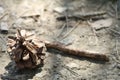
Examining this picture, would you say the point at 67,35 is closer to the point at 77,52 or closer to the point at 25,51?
the point at 77,52

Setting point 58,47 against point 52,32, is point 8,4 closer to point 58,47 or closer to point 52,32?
point 52,32

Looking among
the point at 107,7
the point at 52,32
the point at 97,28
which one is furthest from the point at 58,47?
the point at 107,7

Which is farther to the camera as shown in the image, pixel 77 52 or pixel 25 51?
pixel 77 52

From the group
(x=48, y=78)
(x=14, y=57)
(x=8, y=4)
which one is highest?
(x=8, y=4)

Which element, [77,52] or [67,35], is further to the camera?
[67,35]

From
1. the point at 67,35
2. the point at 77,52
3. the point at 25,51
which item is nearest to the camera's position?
the point at 25,51

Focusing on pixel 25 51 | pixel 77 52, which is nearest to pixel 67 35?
pixel 77 52

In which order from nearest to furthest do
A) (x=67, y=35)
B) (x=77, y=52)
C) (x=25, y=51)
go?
(x=25, y=51)
(x=77, y=52)
(x=67, y=35)

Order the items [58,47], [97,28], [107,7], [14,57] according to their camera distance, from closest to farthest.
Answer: [14,57]
[58,47]
[97,28]
[107,7]
